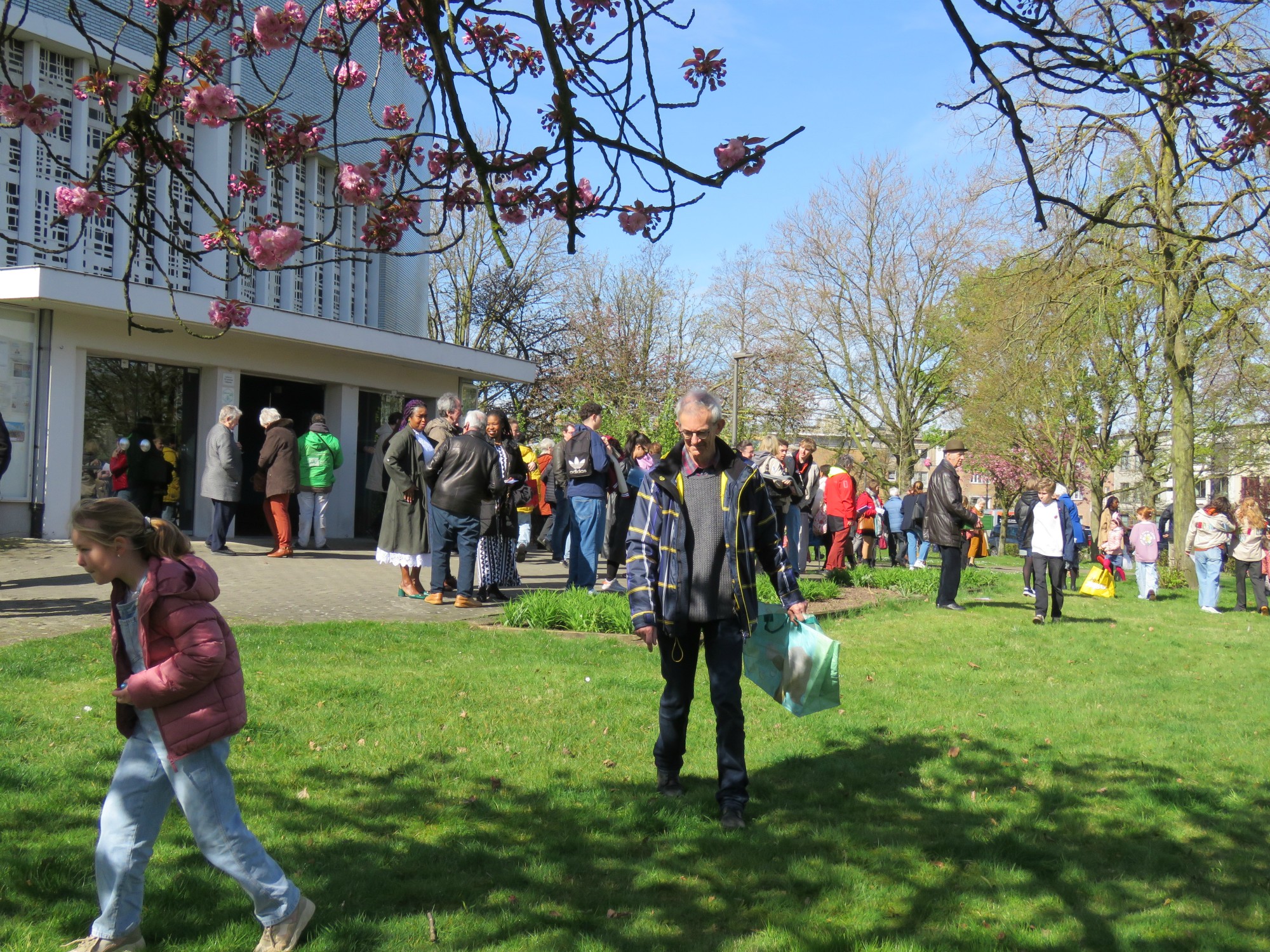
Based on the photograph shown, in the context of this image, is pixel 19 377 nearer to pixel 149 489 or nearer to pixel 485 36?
pixel 149 489

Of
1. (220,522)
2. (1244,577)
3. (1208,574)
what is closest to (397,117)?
(220,522)

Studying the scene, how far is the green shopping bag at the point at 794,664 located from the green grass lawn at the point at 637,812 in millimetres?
495

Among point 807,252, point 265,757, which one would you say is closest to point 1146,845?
point 265,757

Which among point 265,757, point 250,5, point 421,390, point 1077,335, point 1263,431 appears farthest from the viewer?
point 1263,431

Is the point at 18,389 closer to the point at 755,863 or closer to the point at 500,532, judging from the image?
the point at 500,532

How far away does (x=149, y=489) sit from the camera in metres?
15.2

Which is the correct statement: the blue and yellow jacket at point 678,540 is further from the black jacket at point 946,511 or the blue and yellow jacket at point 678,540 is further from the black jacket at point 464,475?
the black jacket at point 946,511

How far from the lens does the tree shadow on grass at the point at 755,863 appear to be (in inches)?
158

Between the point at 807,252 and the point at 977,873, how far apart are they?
3738cm

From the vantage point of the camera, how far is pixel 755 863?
467 cm

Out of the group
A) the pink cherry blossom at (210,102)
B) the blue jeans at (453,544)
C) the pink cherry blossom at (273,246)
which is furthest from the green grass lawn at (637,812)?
the pink cherry blossom at (210,102)

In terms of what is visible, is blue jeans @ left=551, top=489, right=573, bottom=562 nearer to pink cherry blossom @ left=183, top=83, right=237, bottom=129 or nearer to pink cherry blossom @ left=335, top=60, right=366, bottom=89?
pink cherry blossom @ left=335, top=60, right=366, bottom=89

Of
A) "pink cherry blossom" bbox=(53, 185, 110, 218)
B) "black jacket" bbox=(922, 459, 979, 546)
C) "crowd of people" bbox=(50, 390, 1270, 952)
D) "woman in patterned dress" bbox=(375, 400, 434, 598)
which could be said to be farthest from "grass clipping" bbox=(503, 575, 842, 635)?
"pink cherry blossom" bbox=(53, 185, 110, 218)

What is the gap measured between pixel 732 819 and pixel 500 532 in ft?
21.9
